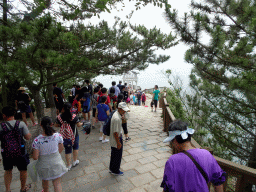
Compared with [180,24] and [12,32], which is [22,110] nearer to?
[12,32]

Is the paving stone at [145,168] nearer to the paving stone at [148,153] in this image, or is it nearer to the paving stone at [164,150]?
the paving stone at [148,153]

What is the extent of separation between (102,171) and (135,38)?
589 cm

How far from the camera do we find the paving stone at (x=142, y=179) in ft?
9.91

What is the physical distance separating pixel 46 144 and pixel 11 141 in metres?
0.75

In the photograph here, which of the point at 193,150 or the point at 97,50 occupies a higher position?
A: the point at 97,50

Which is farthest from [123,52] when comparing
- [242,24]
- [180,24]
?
[242,24]

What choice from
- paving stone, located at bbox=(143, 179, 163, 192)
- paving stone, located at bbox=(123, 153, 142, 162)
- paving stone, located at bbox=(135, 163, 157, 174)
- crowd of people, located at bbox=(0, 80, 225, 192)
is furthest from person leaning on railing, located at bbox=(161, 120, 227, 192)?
paving stone, located at bbox=(123, 153, 142, 162)

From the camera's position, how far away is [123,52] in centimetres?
710

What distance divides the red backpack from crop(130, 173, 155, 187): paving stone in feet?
7.17

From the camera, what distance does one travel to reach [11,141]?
249cm

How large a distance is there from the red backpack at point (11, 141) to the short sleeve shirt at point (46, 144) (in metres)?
0.57

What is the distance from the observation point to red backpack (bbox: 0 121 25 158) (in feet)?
8.08

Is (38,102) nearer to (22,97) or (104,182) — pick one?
(22,97)

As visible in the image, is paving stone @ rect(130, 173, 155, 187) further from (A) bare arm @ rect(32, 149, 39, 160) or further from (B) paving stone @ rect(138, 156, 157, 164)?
(A) bare arm @ rect(32, 149, 39, 160)
